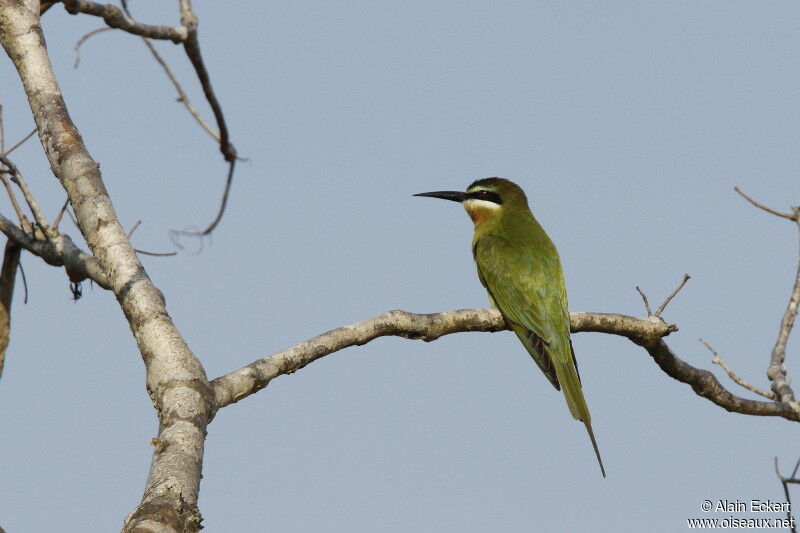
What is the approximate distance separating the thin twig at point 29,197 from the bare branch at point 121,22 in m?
0.78

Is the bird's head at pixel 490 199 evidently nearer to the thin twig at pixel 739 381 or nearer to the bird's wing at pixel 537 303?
the bird's wing at pixel 537 303

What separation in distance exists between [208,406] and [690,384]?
2.63 meters

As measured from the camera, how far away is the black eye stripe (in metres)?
6.87

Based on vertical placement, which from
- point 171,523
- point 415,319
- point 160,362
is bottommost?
point 171,523

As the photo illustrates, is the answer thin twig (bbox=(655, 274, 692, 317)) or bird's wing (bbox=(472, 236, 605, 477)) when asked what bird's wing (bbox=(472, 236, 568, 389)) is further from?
thin twig (bbox=(655, 274, 692, 317))

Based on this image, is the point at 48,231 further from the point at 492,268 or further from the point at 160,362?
the point at 492,268

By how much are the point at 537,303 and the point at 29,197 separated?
9.16 feet

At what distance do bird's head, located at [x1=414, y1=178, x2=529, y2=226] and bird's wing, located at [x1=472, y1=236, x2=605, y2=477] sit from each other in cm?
49

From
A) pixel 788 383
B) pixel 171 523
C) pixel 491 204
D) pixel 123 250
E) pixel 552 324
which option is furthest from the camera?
pixel 491 204

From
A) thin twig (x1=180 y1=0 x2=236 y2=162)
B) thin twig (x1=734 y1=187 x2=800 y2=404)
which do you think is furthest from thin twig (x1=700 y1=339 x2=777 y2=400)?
thin twig (x1=180 y1=0 x2=236 y2=162)

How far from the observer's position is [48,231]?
4641 mm

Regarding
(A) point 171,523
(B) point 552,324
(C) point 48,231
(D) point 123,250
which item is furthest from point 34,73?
(B) point 552,324

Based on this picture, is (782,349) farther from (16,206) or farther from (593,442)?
(16,206)

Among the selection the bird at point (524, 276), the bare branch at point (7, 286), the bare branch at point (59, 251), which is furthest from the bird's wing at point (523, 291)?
the bare branch at point (7, 286)
